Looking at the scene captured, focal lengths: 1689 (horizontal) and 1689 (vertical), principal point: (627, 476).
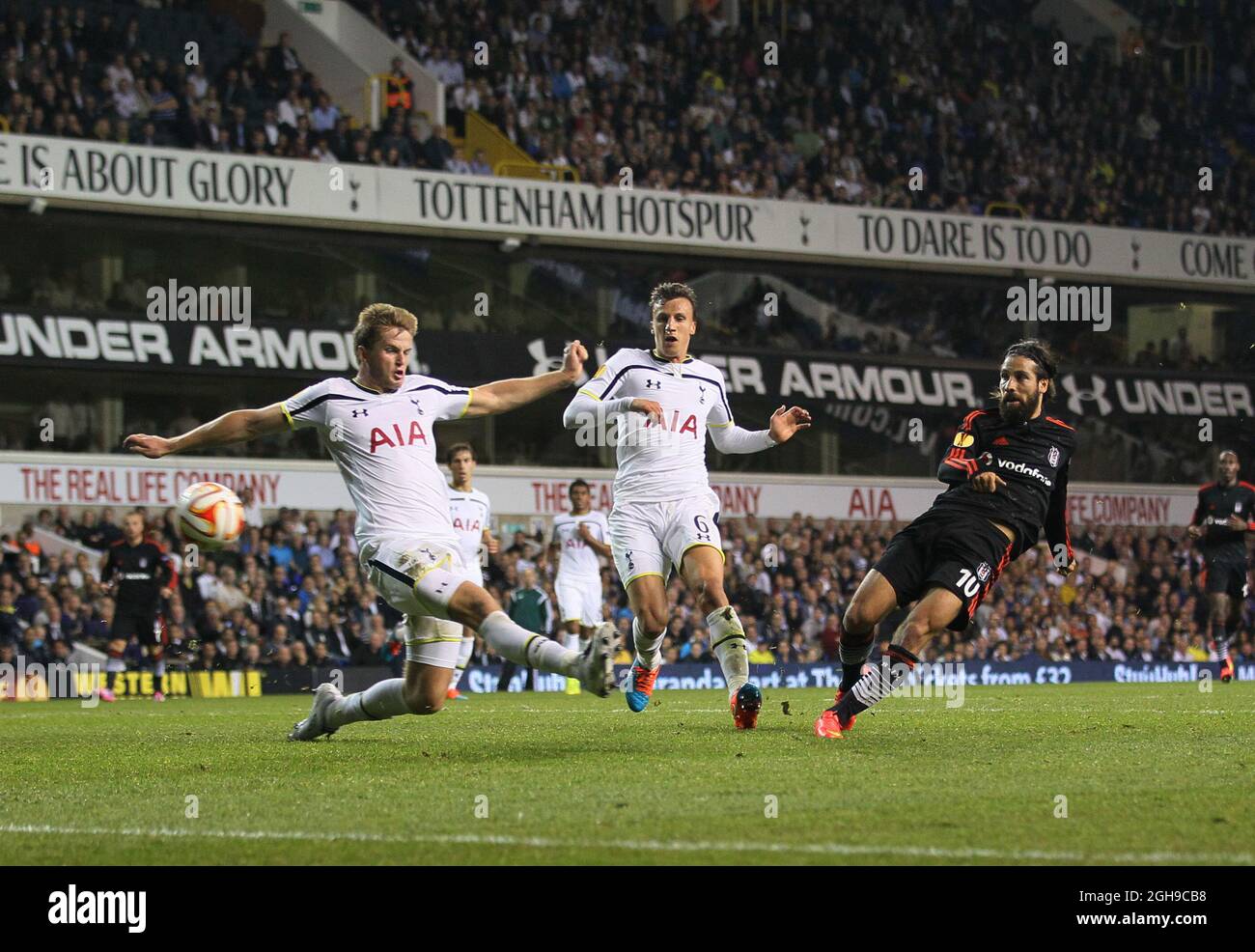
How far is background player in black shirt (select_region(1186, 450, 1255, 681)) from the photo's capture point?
742 inches

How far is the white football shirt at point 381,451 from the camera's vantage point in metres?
8.67

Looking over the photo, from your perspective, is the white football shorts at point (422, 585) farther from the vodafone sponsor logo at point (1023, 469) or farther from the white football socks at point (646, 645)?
the vodafone sponsor logo at point (1023, 469)

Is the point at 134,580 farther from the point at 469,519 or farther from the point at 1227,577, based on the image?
the point at 1227,577

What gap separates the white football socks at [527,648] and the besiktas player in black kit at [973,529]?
2.06 meters

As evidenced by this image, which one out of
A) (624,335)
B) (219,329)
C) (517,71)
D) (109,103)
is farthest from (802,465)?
(109,103)

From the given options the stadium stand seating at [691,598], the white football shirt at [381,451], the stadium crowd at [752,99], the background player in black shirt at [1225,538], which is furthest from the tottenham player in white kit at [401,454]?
the stadium crowd at [752,99]

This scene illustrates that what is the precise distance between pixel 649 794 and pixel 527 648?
1329 mm

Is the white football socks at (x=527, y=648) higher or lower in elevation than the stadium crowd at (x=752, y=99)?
lower

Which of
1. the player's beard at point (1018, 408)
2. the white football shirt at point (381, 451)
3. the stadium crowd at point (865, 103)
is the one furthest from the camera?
the stadium crowd at point (865, 103)

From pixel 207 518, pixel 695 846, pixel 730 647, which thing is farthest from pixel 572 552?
pixel 695 846

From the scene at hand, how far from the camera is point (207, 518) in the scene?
9172 millimetres

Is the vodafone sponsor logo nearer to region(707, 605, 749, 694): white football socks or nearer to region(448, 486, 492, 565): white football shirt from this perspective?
region(707, 605, 749, 694): white football socks

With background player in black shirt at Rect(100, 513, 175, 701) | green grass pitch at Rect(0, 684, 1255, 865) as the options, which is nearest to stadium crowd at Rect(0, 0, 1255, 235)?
background player in black shirt at Rect(100, 513, 175, 701)

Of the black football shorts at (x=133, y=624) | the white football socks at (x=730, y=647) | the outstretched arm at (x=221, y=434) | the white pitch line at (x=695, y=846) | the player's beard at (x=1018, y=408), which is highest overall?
the player's beard at (x=1018, y=408)
